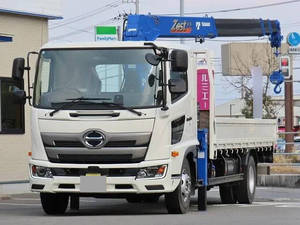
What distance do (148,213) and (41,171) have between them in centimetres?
233

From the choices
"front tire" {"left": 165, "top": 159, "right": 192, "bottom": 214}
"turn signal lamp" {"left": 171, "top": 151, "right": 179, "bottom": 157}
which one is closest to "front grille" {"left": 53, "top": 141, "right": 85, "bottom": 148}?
"turn signal lamp" {"left": 171, "top": 151, "right": 179, "bottom": 157}

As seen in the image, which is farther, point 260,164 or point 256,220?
point 260,164

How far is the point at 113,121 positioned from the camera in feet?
42.8

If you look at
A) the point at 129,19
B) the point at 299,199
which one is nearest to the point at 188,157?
the point at 129,19

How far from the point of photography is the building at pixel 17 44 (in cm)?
2150

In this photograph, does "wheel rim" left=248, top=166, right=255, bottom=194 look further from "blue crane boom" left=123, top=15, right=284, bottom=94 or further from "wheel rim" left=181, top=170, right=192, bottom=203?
"wheel rim" left=181, top=170, right=192, bottom=203

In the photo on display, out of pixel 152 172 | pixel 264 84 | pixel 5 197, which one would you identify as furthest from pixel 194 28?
pixel 264 84

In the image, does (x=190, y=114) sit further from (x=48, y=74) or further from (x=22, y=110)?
(x=22, y=110)

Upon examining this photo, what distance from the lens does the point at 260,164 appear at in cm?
1878

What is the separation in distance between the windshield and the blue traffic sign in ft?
72.2

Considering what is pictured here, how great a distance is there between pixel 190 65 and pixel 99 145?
2.33m

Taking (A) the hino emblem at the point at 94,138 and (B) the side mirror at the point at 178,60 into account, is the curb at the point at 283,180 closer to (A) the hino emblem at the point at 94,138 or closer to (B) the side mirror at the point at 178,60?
(B) the side mirror at the point at 178,60

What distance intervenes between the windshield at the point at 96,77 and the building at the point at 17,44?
749 centimetres

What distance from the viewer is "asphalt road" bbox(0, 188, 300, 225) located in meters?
12.7
